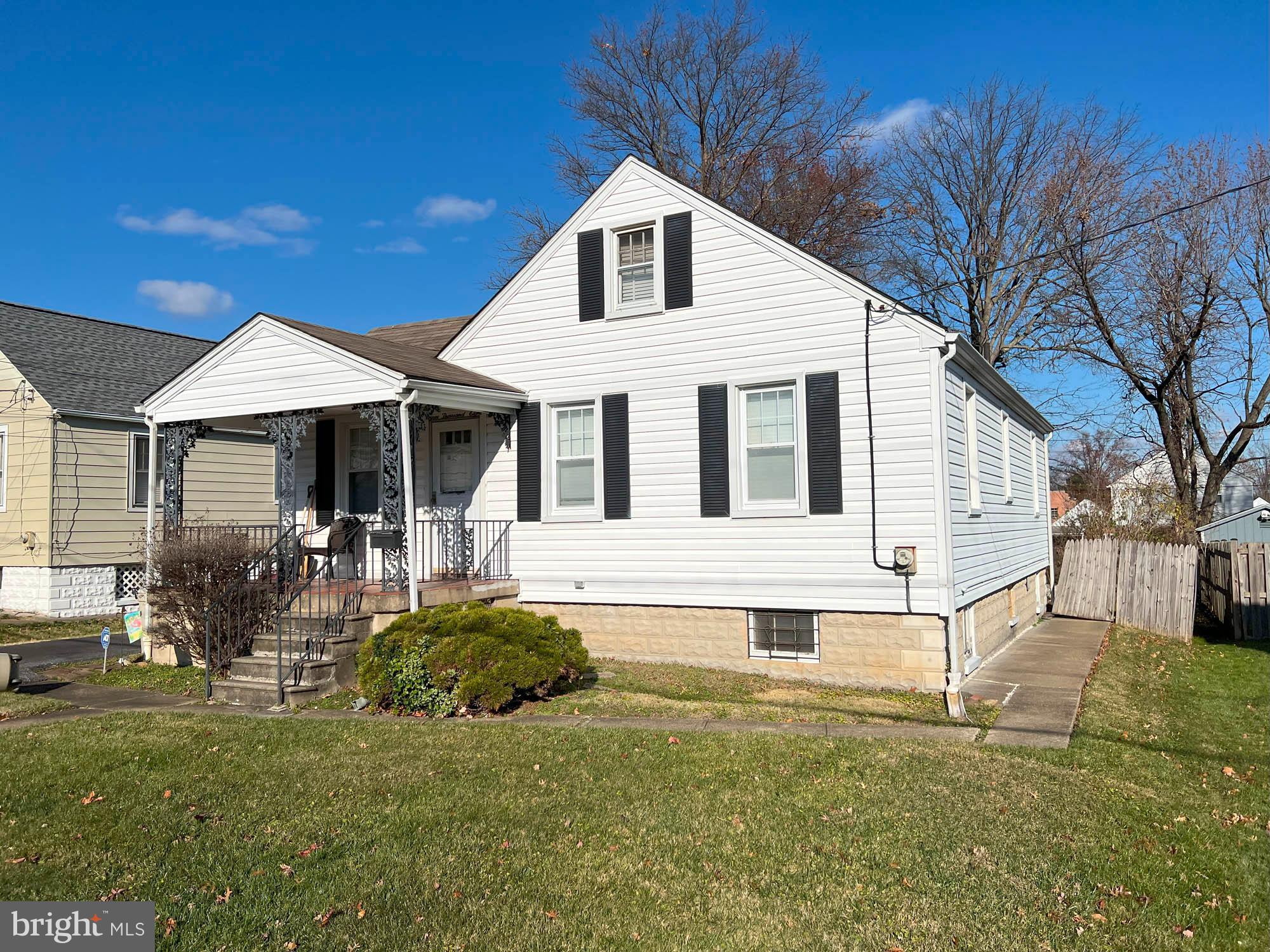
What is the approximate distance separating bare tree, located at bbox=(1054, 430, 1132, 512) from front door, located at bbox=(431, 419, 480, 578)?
27187mm

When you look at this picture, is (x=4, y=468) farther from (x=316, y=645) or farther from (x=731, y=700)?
(x=731, y=700)

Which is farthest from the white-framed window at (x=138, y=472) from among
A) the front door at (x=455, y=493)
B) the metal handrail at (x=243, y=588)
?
the metal handrail at (x=243, y=588)

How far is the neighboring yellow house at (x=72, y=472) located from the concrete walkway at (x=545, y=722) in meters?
6.65

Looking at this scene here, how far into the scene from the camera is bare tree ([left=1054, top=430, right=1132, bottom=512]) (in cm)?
3706

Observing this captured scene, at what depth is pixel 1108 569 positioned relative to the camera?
17.3 metres

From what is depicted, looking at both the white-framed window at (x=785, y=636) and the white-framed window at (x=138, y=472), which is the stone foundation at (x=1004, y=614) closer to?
the white-framed window at (x=785, y=636)

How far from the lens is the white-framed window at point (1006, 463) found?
14375 mm

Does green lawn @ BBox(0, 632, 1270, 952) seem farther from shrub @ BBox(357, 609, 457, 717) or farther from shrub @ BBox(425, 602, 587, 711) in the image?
shrub @ BBox(425, 602, 587, 711)

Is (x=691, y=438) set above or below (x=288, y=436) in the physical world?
below

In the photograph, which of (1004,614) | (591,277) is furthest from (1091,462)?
(591,277)

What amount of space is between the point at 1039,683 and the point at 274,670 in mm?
8569

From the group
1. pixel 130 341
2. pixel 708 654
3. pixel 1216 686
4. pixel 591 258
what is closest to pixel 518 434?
pixel 591 258

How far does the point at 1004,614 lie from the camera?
1385 cm

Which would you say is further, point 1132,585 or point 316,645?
Answer: point 1132,585
